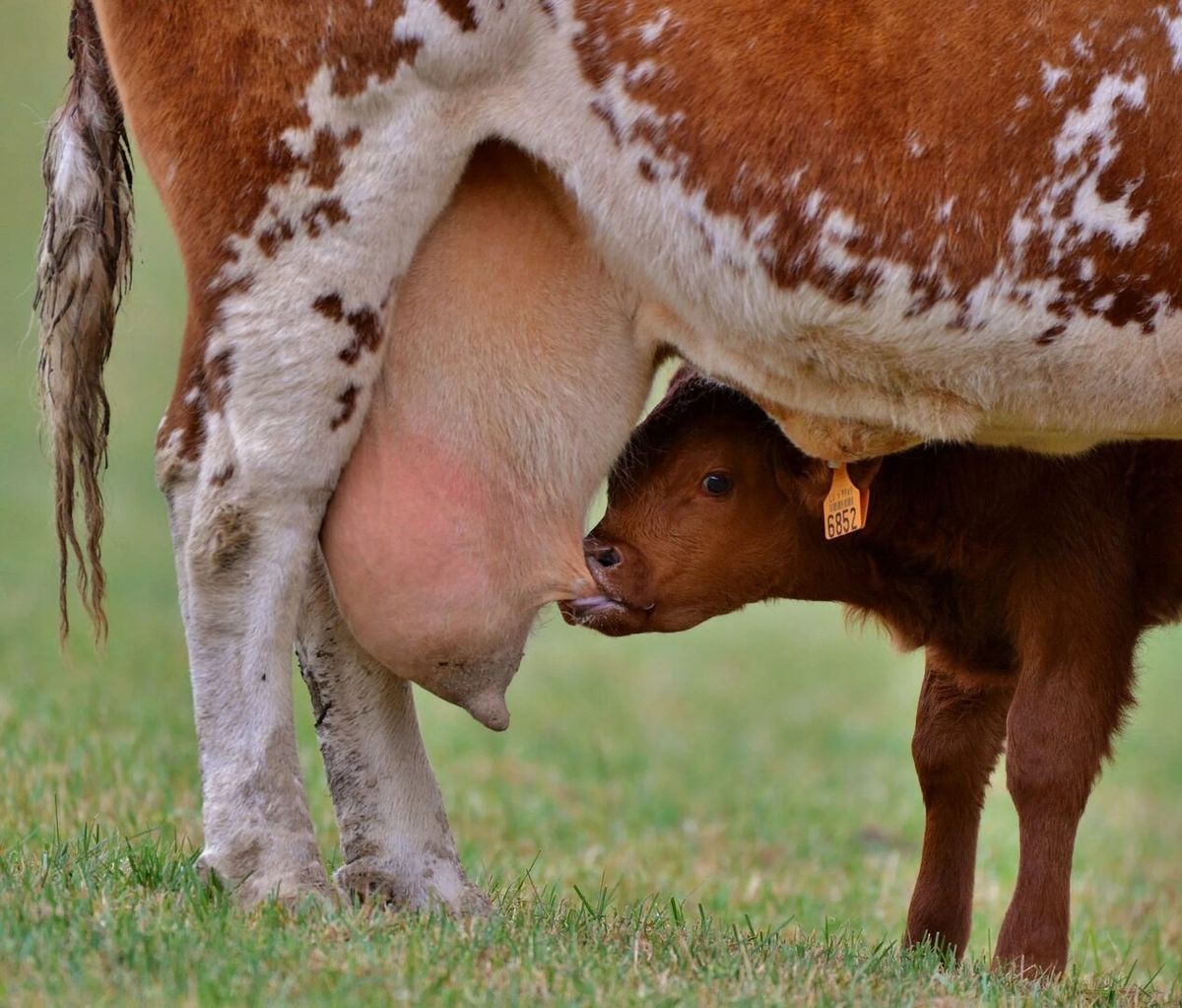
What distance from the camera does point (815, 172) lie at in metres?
3.74

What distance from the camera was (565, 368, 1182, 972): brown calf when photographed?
4340 mm

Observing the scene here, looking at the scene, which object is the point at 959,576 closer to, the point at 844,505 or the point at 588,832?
the point at 844,505

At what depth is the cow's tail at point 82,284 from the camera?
423 centimetres

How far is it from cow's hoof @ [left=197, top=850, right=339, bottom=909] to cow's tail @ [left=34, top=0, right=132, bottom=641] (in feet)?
2.67

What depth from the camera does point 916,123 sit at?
147 inches

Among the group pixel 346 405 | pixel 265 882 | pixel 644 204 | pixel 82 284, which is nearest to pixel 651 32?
pixel 644 204

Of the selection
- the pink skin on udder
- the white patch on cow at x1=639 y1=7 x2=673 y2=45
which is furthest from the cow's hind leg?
the white patch on cow at x1=639 y1=7 x2=673 y2=45

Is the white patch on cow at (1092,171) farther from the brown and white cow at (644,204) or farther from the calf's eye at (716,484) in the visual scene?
the calf's eye at (716,484)

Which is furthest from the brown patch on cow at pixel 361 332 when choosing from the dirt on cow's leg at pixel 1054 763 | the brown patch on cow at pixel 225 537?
the dirt on cow's leg at pixel 1054 763

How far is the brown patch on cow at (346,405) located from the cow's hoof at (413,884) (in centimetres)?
110

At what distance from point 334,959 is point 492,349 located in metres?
1.52

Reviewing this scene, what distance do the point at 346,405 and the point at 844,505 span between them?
1.36 m

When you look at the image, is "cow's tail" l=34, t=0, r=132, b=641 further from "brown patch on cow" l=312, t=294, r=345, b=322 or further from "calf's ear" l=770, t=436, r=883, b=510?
"calf's ear" l=770, t=436, r=883, b=510

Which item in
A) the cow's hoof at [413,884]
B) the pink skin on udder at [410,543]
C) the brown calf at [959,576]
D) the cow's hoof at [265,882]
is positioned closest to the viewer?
the cow's hoof at [265,882]
